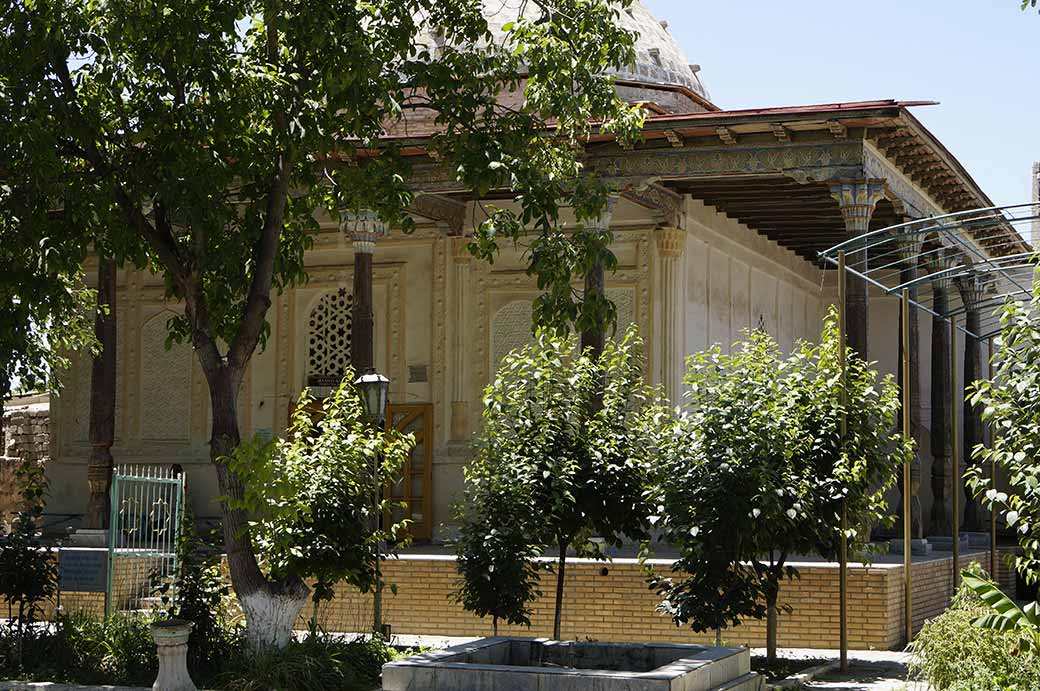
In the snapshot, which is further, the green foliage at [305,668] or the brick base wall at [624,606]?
the brick base wall at [624,606]

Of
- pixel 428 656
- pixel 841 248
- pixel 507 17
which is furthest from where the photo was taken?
Answer: pixel 507 17

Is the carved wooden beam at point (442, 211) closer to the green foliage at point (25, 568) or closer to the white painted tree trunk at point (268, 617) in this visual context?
the green foliage at point (25, 568)

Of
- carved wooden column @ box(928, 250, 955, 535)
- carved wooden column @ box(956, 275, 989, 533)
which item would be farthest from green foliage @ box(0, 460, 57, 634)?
carved wooden column @ box(956, 275, 989, 533)

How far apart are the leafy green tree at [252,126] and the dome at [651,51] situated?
9168 mm

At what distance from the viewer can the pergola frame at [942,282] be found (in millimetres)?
13203

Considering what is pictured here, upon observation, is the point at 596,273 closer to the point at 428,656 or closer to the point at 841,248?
the point at 841,248

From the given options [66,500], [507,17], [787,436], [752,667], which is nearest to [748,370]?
[787,436]

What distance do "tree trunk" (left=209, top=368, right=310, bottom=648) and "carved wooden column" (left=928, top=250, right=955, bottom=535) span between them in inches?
404

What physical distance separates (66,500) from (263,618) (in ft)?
38.0

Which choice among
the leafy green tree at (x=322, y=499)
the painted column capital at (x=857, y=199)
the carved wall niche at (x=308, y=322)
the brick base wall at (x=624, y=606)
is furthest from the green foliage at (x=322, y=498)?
the carved wall niche at (x=308, y=322)

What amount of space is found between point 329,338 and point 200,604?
30.4 feet

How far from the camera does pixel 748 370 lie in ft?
43.2

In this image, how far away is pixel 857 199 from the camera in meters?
16.7

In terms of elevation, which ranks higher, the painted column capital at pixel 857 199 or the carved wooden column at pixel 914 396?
the painted column capital at pixel 857 199
